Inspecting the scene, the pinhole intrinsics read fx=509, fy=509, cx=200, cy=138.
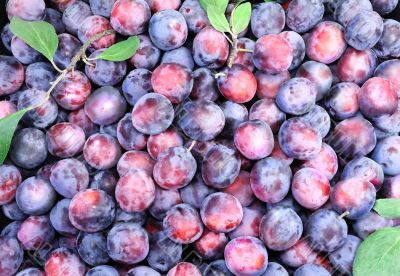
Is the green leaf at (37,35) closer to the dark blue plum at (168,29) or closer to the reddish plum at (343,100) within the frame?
the dark blue plum at (168,29)

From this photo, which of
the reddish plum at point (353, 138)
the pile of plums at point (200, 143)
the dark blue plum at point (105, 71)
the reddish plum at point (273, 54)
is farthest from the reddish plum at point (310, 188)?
the dark blue plum at point (105, 71)

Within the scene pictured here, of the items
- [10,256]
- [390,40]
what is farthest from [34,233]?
[390,40]

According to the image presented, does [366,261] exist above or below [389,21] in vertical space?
below

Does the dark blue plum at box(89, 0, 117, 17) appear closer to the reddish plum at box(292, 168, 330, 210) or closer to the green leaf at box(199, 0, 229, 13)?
the green leaf at box(199, 0, 229, 13)

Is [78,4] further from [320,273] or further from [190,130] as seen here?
[320,273]

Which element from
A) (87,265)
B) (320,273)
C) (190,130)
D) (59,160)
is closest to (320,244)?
(320,273)

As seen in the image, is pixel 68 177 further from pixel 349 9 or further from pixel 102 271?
pixel 349 9
